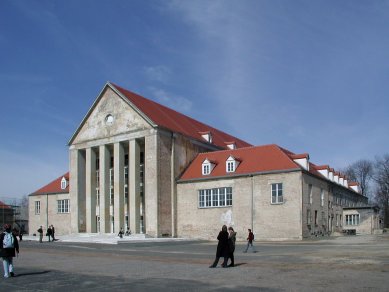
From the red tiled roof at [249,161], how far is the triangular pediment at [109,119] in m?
7.17

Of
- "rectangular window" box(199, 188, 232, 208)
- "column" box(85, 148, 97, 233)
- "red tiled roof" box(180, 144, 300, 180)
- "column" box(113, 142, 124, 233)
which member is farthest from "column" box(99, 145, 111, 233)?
"rectangular window" box(199, 188, 232, 208)

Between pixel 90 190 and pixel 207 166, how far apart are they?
14600 millimetres

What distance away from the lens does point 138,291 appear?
12164mm

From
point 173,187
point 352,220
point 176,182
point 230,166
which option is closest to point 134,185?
point 173,187

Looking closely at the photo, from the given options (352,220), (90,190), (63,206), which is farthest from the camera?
Result: (63,206)

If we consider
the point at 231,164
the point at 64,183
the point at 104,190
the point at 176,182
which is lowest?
the point at 104,190

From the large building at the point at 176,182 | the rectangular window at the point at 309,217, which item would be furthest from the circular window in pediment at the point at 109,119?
the rectangular window at the point at 309,217

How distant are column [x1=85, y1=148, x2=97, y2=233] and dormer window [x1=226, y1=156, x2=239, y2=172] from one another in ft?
54.4

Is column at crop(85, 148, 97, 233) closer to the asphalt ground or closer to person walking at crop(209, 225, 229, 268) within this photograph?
the asphalt ground

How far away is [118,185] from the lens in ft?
163

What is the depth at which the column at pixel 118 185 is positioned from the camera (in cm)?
4950

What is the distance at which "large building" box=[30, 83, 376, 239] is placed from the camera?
44125mm

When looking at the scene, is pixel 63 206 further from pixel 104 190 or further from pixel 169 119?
pixel 169 119

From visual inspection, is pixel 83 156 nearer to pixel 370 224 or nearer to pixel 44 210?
pixel 44 210
